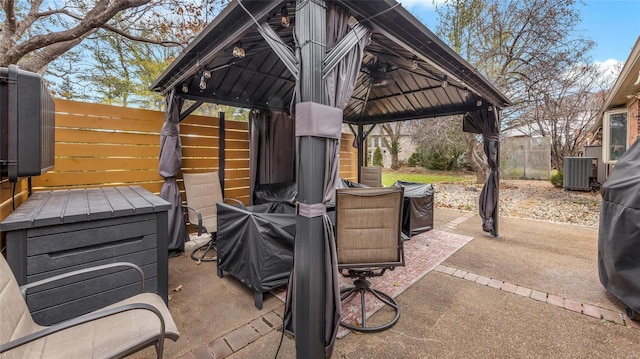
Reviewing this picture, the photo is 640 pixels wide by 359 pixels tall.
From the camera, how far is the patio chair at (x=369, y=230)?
2.18m

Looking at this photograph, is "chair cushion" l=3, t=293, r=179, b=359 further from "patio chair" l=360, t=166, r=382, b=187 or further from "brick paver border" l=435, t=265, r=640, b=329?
"patio chair" l=360, t=166, r=382, b=187

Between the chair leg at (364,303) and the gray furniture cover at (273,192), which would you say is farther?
the gray furniture cover at (273,192)

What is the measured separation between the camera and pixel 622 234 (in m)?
2.30

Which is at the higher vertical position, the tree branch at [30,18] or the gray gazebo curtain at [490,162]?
the tree branch at [30,18]

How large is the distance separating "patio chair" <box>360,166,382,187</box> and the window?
6.58m

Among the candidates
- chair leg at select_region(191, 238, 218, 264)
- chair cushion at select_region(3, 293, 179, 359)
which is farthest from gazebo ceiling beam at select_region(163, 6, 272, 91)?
chair leg at select_region(191, 238, 218, 264)

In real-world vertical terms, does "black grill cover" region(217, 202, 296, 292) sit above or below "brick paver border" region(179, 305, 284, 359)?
above

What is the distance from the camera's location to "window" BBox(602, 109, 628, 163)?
700cm

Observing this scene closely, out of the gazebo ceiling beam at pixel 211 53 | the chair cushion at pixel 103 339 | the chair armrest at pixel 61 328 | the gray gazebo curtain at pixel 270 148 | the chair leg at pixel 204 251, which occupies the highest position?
the gazebo ceiling beam at pixel 211 53

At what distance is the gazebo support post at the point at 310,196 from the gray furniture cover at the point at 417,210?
2999 millimetres

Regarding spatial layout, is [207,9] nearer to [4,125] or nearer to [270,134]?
[270,134]

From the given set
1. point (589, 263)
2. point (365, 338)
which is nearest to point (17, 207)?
point (365, 338)

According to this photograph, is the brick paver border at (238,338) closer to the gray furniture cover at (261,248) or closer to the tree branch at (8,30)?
the gray furniture cover at (261,248)

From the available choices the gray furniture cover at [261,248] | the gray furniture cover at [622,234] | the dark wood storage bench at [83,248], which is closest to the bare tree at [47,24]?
the dark wood storage bench at [83,248]
